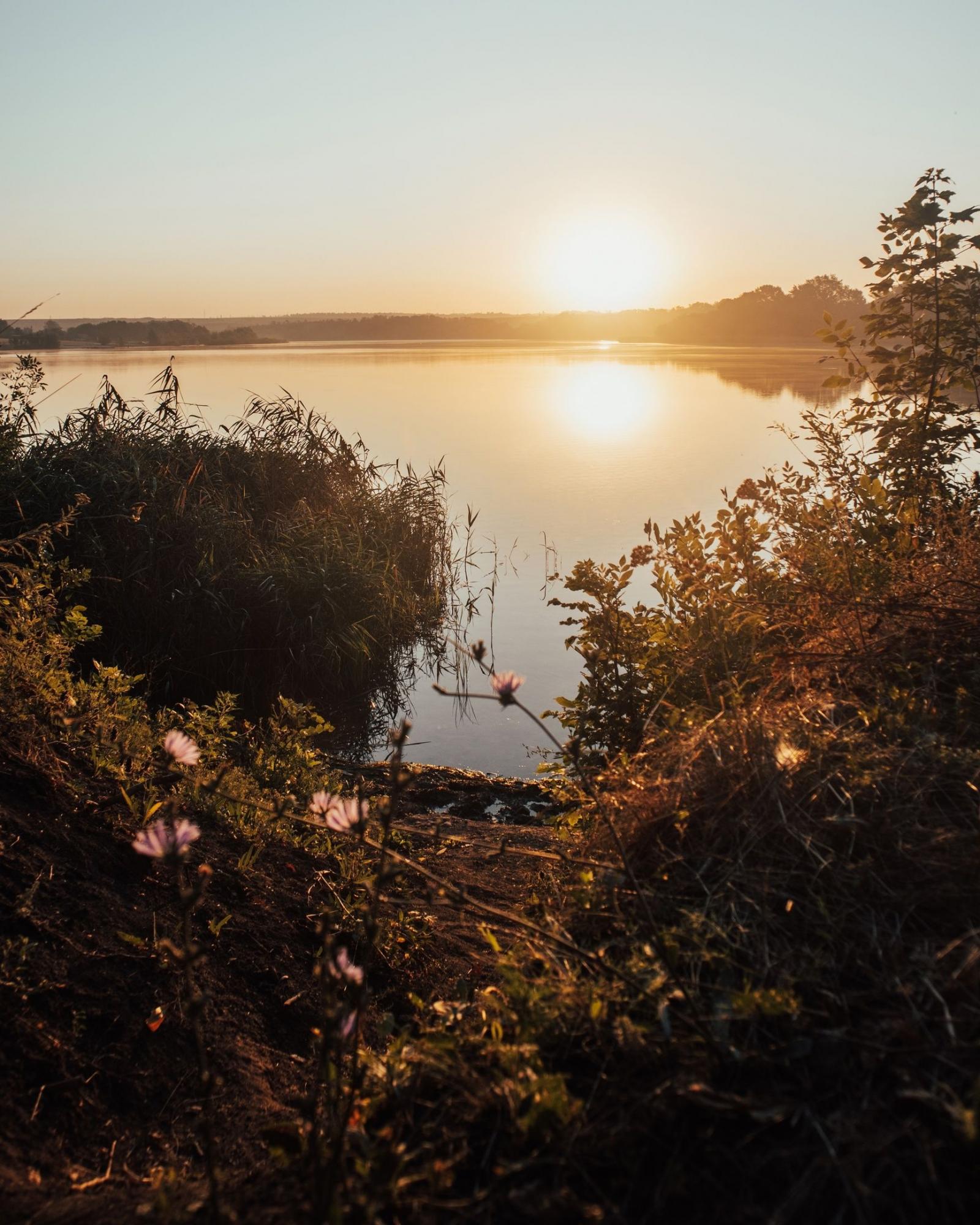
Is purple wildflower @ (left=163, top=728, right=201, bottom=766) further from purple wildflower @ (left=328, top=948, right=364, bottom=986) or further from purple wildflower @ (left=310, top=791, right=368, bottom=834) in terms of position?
purple wildflower @ (left=328, top=948, right=364, bottom=986)

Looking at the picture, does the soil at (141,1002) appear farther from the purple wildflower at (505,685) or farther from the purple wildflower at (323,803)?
the purple wildflower at (505,685)

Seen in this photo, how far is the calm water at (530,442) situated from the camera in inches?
381

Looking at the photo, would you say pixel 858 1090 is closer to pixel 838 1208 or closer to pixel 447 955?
pixel 838 1208

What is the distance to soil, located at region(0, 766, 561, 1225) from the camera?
2.03 m

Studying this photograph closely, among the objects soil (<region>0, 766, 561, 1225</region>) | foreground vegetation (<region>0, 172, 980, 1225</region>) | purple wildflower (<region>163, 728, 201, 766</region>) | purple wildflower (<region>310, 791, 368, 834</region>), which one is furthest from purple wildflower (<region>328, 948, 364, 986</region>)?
purple wildflower (<region>163, 728, 201, 766</region>)

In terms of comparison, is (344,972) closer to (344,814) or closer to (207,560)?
(344,814)

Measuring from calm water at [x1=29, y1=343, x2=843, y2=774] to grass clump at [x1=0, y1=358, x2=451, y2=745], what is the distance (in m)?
1.04

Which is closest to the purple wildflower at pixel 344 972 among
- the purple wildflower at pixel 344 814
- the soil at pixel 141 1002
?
the purple wildflower at pixel 344 814

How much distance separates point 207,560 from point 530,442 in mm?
16966

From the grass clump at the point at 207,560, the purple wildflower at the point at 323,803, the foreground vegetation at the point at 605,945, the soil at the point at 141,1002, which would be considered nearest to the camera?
the foreground vegetation at the point at 605,945

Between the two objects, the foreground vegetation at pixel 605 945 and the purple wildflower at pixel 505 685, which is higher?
the purple wildflower at pixel 505 685

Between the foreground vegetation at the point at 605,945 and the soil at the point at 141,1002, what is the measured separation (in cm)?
1

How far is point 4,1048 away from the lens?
90.0 inches

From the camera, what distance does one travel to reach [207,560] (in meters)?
8.80
